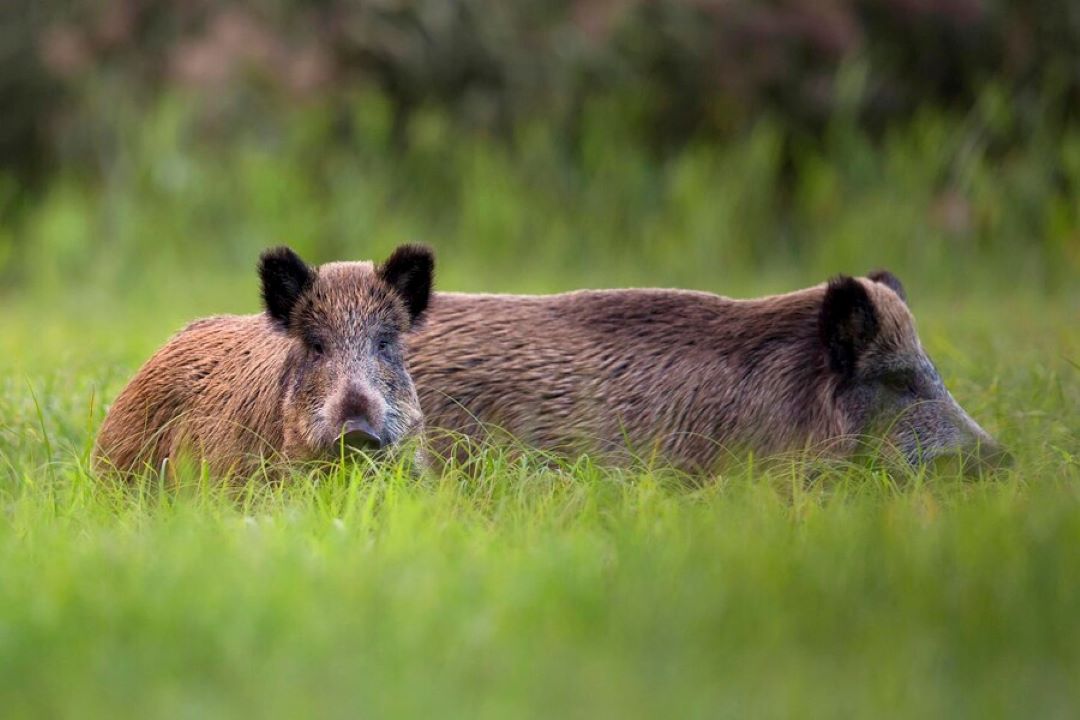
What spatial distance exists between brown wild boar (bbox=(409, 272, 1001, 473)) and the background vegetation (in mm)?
258

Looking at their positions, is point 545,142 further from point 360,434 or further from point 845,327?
point 360,434

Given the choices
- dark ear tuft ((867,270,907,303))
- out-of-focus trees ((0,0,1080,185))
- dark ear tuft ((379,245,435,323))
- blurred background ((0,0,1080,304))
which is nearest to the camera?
dark ear tuft ((379,245,435,323))

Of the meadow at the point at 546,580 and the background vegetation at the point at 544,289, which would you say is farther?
the background vegetation at the point at 544,289

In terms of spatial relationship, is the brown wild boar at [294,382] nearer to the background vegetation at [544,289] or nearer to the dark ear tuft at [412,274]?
the dark ear tuft at [412,274]

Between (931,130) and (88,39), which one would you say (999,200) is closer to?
(931,130)

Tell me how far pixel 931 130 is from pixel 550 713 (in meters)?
10.6

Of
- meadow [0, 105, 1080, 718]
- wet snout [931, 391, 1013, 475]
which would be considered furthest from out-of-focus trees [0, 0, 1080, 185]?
wet snout [931, 391, 1013, 475]

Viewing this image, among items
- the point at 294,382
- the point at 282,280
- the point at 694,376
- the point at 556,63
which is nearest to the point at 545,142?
the point at 556,63

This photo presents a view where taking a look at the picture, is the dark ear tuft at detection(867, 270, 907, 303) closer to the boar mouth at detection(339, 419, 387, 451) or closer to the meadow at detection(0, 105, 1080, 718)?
the meadow at detection(0, 105, 1080, 718)

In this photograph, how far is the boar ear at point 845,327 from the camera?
19.6 feet

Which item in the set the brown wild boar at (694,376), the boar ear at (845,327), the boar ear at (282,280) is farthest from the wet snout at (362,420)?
the boar ear at (845,327)

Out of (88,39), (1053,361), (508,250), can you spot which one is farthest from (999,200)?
(88,39)

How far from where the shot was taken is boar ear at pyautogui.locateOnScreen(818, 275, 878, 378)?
19.6 ft

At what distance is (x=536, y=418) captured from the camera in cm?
619
